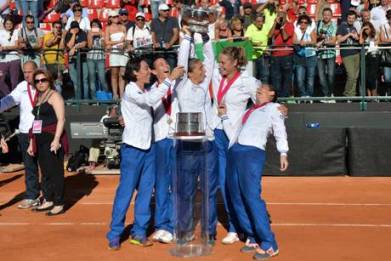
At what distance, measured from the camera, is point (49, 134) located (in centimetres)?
979

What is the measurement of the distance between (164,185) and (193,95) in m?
1.09

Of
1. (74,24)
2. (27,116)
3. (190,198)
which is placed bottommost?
(190,198)

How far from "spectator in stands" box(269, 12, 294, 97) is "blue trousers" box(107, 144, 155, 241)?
7.32 m

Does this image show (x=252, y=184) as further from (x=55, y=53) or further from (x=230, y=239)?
(x=55, y=53)

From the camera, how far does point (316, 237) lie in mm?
8281

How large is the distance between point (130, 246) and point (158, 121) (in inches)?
56.6

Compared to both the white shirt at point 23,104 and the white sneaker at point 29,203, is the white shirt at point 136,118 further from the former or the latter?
the white sneaker at point 29,203

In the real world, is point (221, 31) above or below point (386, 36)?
above

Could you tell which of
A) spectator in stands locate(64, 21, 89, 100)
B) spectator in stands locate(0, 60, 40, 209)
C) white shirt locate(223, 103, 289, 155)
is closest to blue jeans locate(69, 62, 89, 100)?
spectator in stands locate(64, 21, 89, 100)

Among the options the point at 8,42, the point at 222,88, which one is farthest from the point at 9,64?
the point at 222,88

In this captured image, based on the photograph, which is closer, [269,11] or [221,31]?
[221,31]

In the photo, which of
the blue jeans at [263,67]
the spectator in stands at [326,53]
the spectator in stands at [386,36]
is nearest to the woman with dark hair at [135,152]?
the blue jeans at [263,67]

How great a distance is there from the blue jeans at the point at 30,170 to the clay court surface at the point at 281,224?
1.23 feet

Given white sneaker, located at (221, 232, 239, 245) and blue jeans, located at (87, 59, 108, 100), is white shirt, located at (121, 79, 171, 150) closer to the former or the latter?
white sneaker, located at (221, 232, 239, 245)
